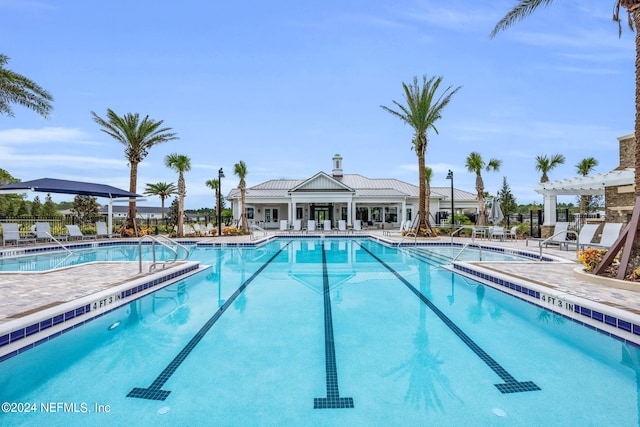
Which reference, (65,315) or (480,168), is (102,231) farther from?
(480,168)

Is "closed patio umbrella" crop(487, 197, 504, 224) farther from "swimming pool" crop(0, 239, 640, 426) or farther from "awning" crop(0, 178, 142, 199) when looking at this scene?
"awning" crop(0, 178, 142, 199)

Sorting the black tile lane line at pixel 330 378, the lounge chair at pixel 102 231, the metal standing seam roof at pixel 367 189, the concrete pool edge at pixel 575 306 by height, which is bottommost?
the black tile lane line at pixel 330 378

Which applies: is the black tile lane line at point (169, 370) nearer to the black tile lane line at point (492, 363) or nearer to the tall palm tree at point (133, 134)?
the black tile lane line at point (492, 363)

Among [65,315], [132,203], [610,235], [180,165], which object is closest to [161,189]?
[180,165]

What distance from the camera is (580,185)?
14.2 m

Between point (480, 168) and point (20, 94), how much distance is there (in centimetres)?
2598

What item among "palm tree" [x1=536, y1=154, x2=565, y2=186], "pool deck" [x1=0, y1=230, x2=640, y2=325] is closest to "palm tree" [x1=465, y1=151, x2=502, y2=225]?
"palm tree" [x1=536, y1=154, x2=565, y2=186]

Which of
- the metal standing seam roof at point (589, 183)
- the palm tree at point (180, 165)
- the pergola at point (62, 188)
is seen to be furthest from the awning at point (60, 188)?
the metal standing seam roof at point (589, 183)

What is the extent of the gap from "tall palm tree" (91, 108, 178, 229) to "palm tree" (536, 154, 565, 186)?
1113 inches

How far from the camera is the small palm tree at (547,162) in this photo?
2680cm

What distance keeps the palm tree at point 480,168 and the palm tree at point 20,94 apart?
2482 cm

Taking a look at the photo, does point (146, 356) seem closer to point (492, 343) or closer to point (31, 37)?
point (492, 343)

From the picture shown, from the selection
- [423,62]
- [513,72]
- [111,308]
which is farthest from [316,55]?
[111,308]

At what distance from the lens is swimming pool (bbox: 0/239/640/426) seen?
113 inches
